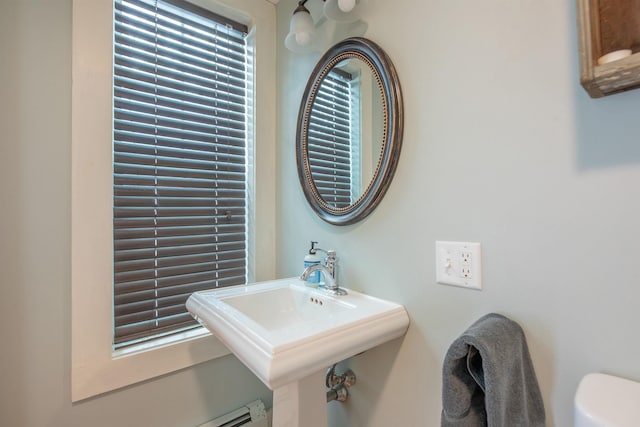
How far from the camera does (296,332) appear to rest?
71 cm

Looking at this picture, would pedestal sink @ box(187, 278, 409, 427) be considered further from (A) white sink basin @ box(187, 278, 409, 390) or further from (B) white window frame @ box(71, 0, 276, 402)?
(B) white window frame @ box(71, 0, 276, 402)

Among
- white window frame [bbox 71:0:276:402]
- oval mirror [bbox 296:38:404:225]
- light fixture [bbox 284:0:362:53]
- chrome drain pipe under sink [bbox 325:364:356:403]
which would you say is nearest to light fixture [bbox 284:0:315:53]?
light fixture [bbox 284:0:362:53]


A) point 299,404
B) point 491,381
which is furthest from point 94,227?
point 491,381

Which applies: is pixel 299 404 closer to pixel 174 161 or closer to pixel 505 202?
pixel 505 202

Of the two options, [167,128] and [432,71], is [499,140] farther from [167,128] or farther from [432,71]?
[167,128]

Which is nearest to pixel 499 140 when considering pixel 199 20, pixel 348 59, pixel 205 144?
pixel 348 59

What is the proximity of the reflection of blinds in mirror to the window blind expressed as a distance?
0.44 meters

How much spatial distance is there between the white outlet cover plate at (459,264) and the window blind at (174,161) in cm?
99

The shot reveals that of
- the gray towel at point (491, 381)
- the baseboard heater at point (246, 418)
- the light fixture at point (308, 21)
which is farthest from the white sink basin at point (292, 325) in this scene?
the light fixture at point (308, 21)

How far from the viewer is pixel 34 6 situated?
975 millimetres

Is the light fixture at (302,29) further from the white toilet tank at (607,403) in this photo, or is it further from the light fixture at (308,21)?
the white toilet tank at (607,403)

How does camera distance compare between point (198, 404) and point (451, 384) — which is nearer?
point (451, 384)

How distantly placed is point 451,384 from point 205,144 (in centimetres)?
130

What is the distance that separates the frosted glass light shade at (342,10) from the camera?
3.09 feet
